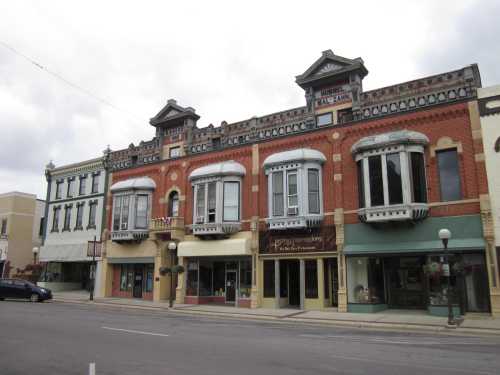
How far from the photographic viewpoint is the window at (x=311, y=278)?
23625mm

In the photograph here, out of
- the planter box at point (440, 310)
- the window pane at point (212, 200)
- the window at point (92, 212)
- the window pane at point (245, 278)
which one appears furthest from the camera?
the window at point (92, 212)

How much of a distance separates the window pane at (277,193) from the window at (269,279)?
3.02 meters

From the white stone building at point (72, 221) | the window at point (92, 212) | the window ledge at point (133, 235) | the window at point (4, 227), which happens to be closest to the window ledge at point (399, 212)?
the window ledge at point (133, 235)

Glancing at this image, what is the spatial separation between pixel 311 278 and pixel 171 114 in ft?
54.1

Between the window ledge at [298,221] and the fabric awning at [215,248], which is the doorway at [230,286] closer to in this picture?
the fabric awning at [215,248]

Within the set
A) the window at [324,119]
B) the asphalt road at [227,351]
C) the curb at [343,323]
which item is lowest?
the curb at [343,323]

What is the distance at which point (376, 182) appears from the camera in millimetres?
21672

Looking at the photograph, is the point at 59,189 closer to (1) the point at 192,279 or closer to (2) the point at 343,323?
(1) the point at 192,279

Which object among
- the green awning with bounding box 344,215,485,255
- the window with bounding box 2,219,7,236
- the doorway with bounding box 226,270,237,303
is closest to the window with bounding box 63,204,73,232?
the window with bounding box 2,219,7,236

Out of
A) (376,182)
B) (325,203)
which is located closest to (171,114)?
(325,203)

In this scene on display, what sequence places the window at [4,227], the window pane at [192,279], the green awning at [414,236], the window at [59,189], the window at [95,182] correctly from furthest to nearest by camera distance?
1. the window at [4,227]
2. the window at [59,189]
3. the window at [95,182]
4. the window pane at [192,279]
5. the green awning at [414,236]

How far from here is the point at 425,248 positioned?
20.3 metres

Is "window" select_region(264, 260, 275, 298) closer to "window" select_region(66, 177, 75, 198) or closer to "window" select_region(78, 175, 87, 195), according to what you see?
"window" select_region(78, 175, 87, 195)

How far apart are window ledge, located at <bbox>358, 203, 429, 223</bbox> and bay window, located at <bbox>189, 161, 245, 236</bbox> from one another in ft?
28.9
